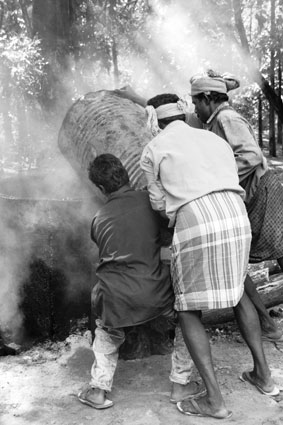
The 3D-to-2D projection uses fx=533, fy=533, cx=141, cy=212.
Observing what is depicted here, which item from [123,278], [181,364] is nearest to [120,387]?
[181,364]

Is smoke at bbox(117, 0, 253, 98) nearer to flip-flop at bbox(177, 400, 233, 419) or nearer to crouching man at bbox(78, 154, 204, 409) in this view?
crouching man at bbox(78, 154, 204, 409)

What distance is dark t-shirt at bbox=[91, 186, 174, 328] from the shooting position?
10.7ft

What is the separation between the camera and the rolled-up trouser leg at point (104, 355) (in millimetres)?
3393

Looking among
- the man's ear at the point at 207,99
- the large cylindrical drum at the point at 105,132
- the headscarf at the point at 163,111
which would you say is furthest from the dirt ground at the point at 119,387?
the man's ear at the point at 207,99

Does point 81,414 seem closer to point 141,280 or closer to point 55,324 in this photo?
point 141,280

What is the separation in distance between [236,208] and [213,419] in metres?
1.27

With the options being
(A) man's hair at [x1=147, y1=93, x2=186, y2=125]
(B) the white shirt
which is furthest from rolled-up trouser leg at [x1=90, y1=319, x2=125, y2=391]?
(A) man's hair at [x1=147, y1=93, x2=186, y2=125]

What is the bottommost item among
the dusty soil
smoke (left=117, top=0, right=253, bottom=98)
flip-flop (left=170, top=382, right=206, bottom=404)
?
the dusty soil

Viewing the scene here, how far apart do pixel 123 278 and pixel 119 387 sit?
2.95 ft

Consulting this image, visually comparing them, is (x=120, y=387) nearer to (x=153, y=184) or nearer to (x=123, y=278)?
(x=123, y=278)

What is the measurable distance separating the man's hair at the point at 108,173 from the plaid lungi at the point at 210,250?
49 cm

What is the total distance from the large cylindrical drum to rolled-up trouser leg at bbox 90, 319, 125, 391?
1684 mm

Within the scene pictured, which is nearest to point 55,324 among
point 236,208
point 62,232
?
point 62,232

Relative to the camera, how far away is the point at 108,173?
11.1 feet
